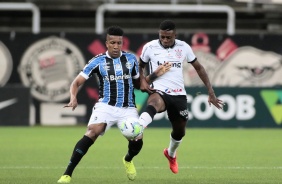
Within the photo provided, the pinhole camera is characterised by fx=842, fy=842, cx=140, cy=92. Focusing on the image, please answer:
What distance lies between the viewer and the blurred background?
24750 millimetres

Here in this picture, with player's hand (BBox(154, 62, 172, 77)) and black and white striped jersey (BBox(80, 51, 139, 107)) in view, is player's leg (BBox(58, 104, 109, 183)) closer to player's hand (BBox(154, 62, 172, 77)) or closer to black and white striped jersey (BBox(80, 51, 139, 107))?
black and white striped jersey (BBox(80, 51, 139, 107))

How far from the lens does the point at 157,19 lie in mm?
28781

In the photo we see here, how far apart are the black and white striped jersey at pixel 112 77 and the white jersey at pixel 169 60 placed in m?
1.08

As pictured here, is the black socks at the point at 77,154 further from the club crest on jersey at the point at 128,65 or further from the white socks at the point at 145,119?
the club crest on jersey at the point at 128,65

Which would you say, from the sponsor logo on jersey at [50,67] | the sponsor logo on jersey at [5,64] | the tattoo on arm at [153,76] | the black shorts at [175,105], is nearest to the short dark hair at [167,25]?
the tattoo on arm at [153,76]

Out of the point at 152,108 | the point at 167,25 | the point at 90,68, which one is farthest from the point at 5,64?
the point at 90,68

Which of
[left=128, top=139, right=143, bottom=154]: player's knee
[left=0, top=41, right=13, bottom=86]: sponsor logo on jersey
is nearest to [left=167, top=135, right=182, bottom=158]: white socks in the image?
[left=128, top=139, right=143, bottom=154]: player's knee

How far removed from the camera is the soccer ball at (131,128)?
11211mm

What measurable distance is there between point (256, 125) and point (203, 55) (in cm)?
272

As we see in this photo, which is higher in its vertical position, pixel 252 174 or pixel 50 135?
pixel 252 174

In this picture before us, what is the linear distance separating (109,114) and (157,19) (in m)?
17.5

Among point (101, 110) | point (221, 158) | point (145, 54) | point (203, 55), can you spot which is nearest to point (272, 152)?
point (221, 158)

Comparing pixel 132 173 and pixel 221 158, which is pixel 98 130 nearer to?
pixel 132 173

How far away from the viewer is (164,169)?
45.2 ft
